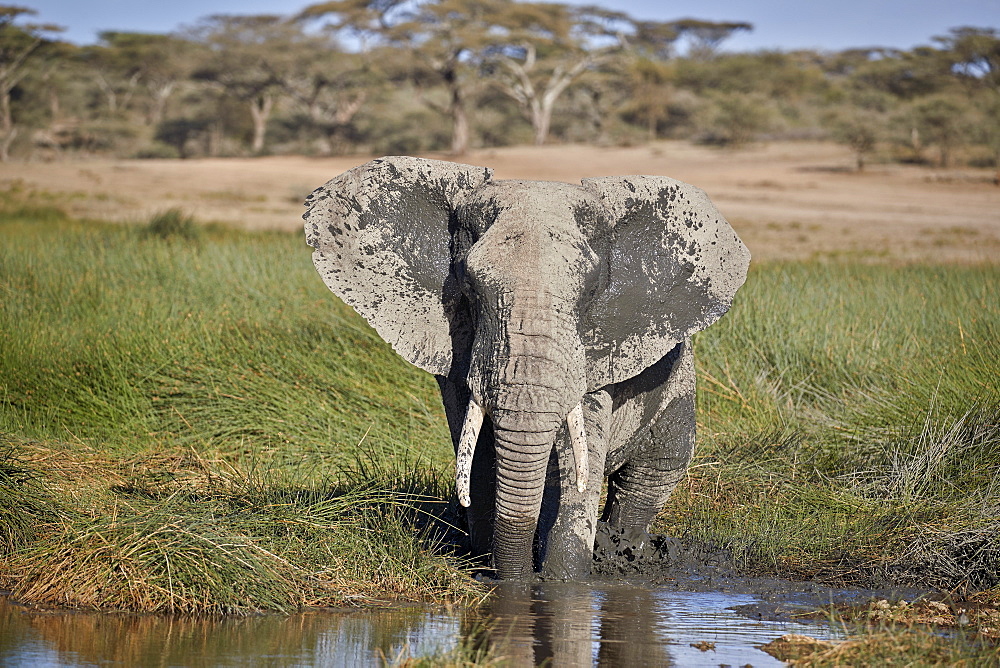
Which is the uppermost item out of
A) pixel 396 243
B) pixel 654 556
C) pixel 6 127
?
pixel 6 127

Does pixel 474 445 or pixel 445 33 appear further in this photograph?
pixel 445 33

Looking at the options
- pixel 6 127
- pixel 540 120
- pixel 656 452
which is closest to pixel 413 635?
pixel 656 452

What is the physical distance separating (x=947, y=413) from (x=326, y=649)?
3790 millimetres

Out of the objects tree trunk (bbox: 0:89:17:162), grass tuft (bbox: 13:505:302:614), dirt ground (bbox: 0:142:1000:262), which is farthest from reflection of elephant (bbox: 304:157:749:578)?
tree trunk (bbox: 0:89:17:162)

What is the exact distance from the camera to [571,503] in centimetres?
486

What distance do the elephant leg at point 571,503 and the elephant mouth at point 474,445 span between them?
0.84 feet

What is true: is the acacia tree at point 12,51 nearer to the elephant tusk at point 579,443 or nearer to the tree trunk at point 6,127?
the tree trunk at point 6,127

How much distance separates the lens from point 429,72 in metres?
44.9

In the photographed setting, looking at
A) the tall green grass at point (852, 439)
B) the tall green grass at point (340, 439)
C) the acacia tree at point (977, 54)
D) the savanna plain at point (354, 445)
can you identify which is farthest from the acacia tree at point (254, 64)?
the tall green grass at point (852, 439)

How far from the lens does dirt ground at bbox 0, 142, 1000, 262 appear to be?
20281 mm

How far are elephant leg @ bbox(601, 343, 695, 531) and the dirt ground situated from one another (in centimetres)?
981

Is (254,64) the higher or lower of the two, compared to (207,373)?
higher

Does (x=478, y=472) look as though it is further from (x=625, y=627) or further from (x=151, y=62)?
(x=151, y=62)

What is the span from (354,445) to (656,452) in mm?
1878
